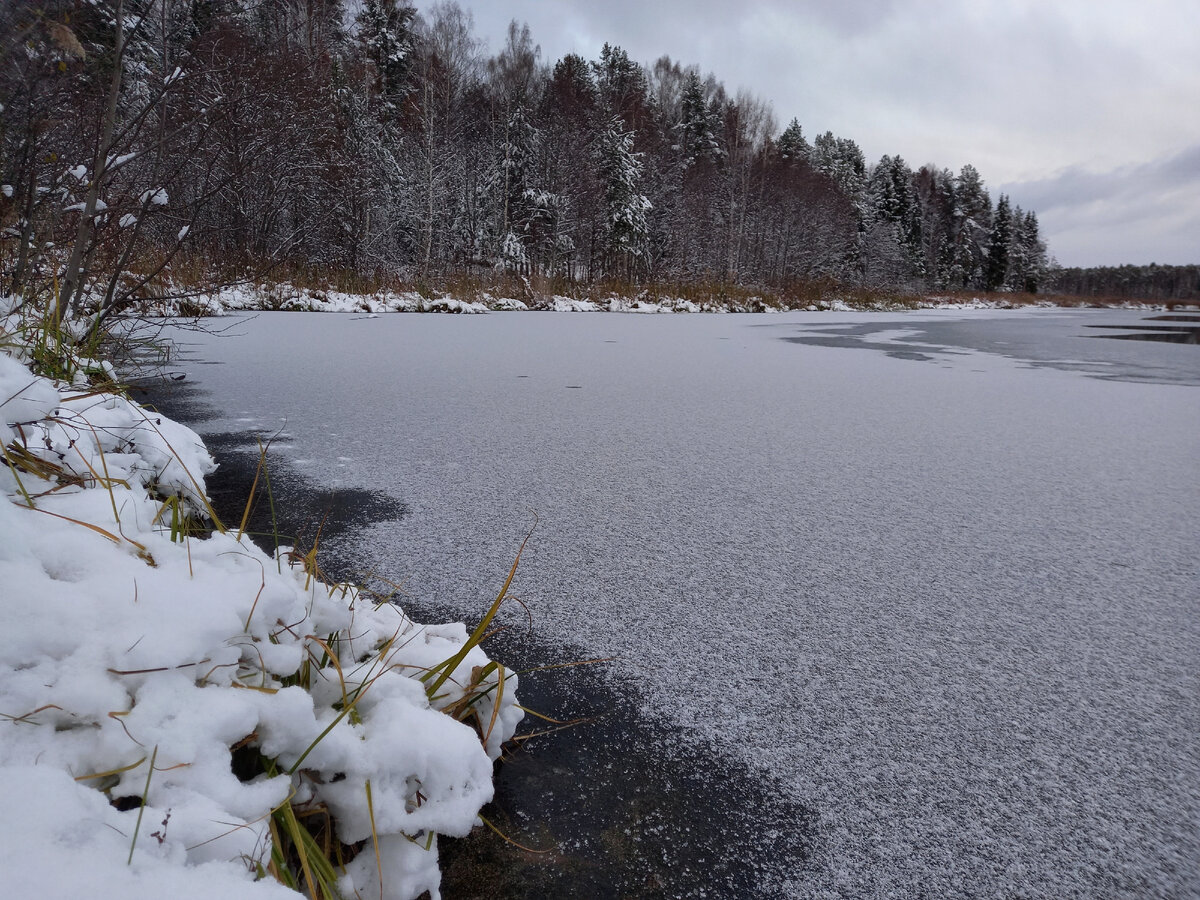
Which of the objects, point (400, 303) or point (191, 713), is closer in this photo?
point (191, 713)

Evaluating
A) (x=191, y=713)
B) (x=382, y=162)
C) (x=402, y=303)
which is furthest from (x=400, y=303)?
(x=191, y=713)

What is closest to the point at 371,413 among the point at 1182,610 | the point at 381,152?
the point at 1182,610

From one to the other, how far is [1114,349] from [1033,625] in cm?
766

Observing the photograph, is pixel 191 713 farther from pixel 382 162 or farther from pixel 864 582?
pixel 382 162

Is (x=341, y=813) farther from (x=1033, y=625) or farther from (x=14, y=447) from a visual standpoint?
(x=1033, y=625)

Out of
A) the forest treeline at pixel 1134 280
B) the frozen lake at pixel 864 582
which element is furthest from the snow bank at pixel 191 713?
the forest treeline at pixel 1134 280

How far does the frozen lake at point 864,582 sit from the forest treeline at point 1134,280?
63.5 meters

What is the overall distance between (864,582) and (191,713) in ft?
3.76

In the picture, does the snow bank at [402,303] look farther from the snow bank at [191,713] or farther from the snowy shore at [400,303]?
the snow bank at [191,713]

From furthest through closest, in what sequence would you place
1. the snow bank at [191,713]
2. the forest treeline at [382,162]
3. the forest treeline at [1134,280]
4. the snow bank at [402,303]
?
the forest treeline at [1134,280] → the snow bank at [402,303] → the forest treeline at [382,162] → the snow bank at [191,713]

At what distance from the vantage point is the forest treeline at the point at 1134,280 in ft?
180

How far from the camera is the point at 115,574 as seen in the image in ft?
2.27

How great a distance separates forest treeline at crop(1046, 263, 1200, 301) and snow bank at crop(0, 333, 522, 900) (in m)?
65.6

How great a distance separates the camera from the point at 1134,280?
56781mm
